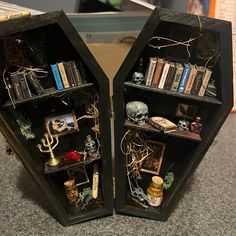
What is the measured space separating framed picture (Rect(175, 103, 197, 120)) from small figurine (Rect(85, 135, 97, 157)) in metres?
0.38

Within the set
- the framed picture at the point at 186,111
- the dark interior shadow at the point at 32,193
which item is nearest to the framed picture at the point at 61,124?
the dark interior shadow at the point at 32,193

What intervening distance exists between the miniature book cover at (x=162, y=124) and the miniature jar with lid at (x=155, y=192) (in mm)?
286

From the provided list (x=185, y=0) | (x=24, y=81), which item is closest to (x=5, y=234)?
(x=24, y=81)

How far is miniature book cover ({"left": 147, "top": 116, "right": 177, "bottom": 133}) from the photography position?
1000 millimetres

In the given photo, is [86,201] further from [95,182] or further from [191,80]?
[191,80]

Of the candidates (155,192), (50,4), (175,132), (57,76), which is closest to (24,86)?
(57,76)

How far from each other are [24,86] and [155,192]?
0.73 metres

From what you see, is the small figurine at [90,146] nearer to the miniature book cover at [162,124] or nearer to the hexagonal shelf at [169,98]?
the hexagonal shelf at [169,98]

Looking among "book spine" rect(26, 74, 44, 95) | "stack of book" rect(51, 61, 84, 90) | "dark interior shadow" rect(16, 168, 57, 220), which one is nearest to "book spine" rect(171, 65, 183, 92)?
"stack of book" rect(51, 61, 84, 90)

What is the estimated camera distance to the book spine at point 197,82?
927 millimetres

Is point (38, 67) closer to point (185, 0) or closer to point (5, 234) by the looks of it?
point (5, 234)

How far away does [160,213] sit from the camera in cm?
120

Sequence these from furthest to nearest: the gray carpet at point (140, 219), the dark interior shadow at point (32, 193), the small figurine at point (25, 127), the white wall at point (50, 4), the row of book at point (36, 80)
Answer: the white wall at point (50, 4) → the dark interior shadow at point (32, 193) → the gray carpet at point (140, 219) → the small figurine at point (25, 127) → the row of book at point (36, 80)

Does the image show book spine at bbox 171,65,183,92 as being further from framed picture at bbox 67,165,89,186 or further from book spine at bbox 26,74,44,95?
framed picture at bbox 67,165,89,186
